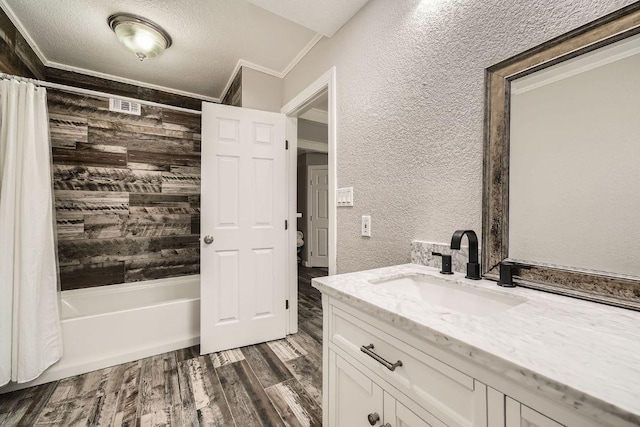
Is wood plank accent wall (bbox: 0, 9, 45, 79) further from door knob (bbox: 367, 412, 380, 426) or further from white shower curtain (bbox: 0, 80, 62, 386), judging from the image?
door knob (bbox: 367, 412, 380, 426)

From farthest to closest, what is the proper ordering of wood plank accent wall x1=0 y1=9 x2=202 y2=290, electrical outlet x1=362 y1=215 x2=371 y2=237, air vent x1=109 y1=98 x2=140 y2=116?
air vent x1=109 y1=98 x2=140 y2=116
wood plank accent wall x1=0 y1=9 x2=202 y2=290
electrical outlet x1=362 y1=215 x2=371 y2=237

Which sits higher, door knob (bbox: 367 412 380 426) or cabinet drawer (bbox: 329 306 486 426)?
cabinet drawer (bbox: 329 306 486 426)

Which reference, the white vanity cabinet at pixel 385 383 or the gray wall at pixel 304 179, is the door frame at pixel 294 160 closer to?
the white vanity cabinet at pixel 385 383

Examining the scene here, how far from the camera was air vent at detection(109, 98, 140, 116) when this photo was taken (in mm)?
2498

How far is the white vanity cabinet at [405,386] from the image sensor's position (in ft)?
1.51

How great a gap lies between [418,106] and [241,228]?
1.62 m

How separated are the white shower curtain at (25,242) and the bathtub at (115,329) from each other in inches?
4.0

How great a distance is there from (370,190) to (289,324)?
158 centimetres

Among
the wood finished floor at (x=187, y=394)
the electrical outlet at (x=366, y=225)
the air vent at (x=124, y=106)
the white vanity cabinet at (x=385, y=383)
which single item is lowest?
the wood finished floor at (x=187, y=394)

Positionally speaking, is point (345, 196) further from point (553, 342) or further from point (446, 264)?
point (553, 342)

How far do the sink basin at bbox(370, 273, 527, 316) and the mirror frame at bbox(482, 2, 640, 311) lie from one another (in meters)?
0.11

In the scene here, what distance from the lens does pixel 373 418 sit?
2.47ft

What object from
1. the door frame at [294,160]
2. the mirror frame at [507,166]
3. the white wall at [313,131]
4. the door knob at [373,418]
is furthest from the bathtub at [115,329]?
the white wall at [313,131]

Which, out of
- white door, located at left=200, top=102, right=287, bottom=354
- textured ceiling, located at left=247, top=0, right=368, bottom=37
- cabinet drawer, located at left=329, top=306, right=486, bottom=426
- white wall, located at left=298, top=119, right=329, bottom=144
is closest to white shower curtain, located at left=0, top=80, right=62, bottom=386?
white door, located at left=200, top=102, right=287, bottom=354
